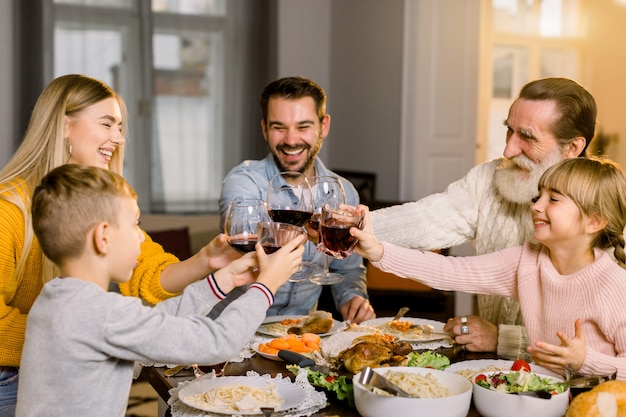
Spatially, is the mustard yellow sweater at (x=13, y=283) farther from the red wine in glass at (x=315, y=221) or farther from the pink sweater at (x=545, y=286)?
the pink sweater at (x=545, y=286)

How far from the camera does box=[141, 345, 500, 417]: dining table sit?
1.70 meters

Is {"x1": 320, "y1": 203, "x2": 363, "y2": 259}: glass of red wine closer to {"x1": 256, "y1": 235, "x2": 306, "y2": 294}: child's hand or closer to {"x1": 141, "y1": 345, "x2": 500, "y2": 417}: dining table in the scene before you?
{"x1": 256, "y1": 235, "x2": 306, "y2": 294}: child's hand

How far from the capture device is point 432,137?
6.15 metres

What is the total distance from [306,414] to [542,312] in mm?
795

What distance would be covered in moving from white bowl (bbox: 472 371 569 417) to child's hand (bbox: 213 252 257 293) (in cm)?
66

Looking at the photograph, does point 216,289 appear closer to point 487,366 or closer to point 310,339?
point 310,339

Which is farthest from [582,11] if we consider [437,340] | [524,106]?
[437,340]

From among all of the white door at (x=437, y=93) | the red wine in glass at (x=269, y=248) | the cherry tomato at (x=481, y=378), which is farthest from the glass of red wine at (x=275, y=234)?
the white door at (x=437, y=93)

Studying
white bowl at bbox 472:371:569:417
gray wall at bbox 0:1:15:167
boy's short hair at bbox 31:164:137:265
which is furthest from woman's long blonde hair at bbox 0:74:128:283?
gray wall at bbox 0:1:15:167

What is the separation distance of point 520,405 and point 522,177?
113 cm

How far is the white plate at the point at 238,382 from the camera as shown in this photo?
5.46 ft

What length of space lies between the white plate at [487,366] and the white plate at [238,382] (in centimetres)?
41

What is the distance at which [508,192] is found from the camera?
8.48 ft

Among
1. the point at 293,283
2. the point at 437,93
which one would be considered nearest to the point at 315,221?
the point at 293,283
